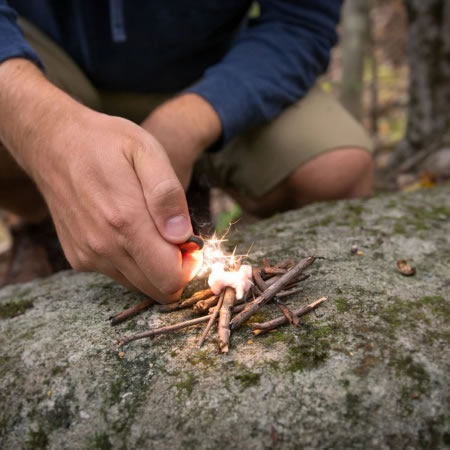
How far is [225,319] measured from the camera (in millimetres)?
1676

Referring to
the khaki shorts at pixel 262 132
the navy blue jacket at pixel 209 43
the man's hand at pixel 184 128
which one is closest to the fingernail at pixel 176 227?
the man's hand at pixel 184 128

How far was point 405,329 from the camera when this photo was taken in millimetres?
1624

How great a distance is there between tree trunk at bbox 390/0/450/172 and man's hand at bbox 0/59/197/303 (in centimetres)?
409

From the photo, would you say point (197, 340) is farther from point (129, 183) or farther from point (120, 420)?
point (129, 183)

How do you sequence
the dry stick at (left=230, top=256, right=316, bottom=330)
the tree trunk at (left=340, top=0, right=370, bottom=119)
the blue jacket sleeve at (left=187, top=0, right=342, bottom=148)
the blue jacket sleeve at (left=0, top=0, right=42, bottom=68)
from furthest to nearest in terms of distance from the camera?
the tree trunk at (left=340, top=0, right=370, bottom=119), the blue jacket sleeve at (left=187, top=0, right=342, bottom=148), the blue jacket sleeve at (left=0, top=0, right=42, bottom=68), the dry stick at (left=230, top=256, right=316, bottom=330)

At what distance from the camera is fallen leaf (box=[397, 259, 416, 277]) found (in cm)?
201

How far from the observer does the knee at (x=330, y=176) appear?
11.1ft

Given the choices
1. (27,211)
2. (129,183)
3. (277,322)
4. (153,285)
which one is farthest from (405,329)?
(27,211)

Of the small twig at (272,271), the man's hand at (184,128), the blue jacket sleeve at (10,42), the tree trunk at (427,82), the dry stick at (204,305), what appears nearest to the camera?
the dry stick at (204,305)

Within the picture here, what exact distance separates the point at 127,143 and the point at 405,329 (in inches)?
51.5

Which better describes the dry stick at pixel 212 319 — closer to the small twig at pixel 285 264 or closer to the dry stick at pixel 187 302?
the dry stick at pixel 187 302

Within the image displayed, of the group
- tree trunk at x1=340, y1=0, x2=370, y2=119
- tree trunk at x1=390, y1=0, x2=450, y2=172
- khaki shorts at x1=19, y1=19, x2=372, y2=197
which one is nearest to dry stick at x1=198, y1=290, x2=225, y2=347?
khaki shorts at x1=19, y1=19, x2=372, y2=197

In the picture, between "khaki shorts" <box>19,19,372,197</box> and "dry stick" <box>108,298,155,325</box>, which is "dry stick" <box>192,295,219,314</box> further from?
"khaki shorts" <box>19,19,372,197</box>

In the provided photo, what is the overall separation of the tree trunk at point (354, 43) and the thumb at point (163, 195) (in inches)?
247
